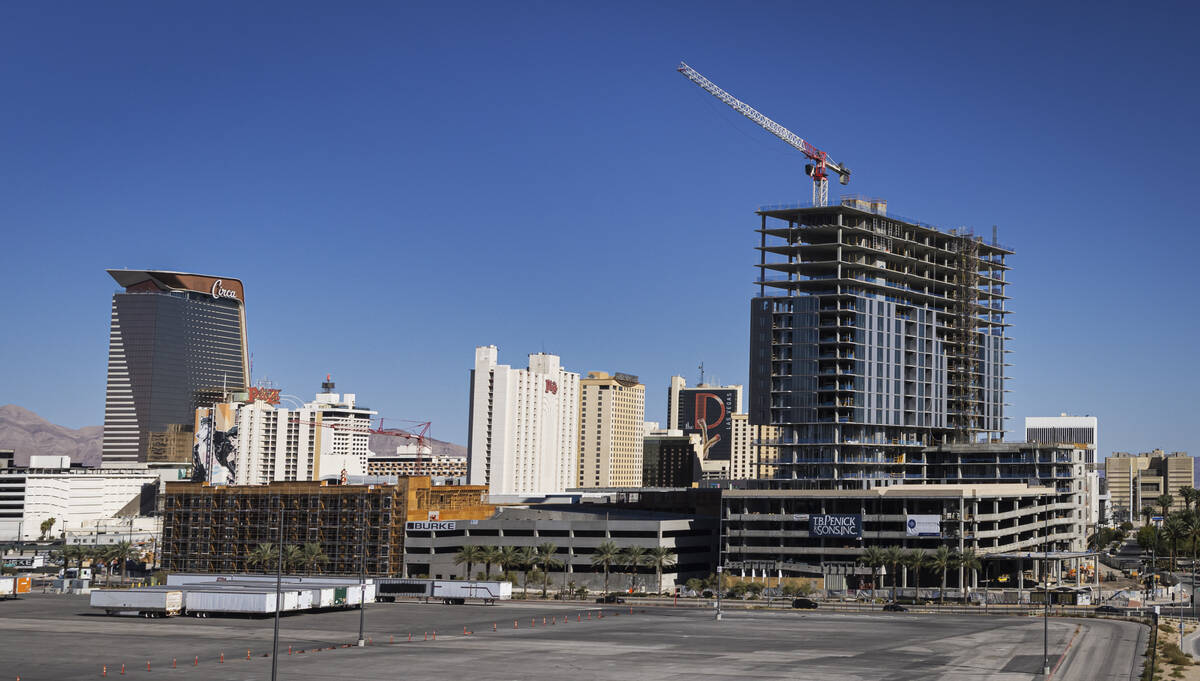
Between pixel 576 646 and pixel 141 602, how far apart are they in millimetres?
64398

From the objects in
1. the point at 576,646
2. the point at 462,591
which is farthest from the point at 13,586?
the point at 576,646

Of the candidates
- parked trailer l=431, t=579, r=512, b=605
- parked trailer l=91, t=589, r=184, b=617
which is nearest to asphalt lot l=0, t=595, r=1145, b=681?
parked trailer l=91, t=589, r=184, b=617

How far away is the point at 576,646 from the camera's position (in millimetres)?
124062

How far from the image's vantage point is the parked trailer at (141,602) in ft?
515

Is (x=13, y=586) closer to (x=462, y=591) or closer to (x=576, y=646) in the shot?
(x=462, y=591)

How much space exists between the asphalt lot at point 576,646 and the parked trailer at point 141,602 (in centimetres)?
184

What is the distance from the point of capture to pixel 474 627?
146 metres

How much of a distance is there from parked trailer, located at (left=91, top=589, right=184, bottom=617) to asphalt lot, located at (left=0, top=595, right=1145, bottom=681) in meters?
1.84

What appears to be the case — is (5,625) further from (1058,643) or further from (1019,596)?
(1019,596)

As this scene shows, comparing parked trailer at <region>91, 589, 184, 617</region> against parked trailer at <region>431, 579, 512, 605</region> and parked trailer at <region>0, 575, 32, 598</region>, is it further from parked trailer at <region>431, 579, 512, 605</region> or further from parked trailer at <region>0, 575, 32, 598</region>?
parked trailer at <region>431, 579, 512, 605</region>

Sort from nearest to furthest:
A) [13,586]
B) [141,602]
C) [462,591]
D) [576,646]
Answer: [576,646] < [141,602] < [462,591] < [13,586]

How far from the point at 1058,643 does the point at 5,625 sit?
11355 centimetres

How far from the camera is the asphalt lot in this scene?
103375 mm

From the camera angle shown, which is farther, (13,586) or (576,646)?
(13,586)
